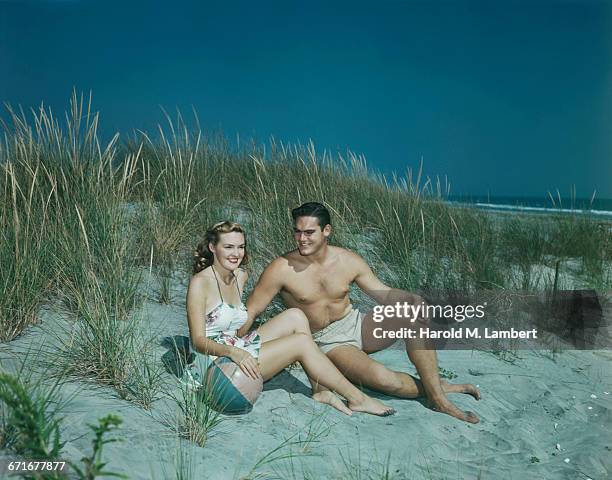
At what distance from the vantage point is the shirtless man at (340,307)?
2955mm

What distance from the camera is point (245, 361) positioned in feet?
8.20

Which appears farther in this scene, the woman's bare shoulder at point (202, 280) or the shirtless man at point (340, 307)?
the shirtless man at point (340, 307)

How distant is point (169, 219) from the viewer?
4625 mm

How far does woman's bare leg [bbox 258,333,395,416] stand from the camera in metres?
2.72

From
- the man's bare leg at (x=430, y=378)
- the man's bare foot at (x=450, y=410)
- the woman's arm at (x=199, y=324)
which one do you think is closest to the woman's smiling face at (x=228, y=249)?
the woman's arm at (x=199, y=324)

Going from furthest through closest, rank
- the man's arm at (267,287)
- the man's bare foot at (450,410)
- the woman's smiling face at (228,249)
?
the man's arm at (267,287) → the man's bare foot at (450,410) → the woman's smiling face at (228,249)

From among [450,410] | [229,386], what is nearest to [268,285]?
[229,386]

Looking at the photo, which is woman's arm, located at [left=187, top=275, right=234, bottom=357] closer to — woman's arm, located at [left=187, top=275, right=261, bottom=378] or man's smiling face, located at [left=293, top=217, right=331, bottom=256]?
woman's arm, located at [left=187, top=275, right=261, bottom=378]

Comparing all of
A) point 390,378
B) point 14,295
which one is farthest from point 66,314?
point 390,378

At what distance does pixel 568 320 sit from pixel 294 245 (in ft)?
7.09

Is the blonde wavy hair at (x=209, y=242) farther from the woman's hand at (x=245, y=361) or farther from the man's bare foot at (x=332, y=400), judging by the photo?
the man's bare foot at (x=332, y=400)

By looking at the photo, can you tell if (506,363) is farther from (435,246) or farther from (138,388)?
(138,388)

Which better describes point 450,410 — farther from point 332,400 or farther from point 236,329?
point 236,329

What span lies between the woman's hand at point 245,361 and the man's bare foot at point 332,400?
18.7 inches
